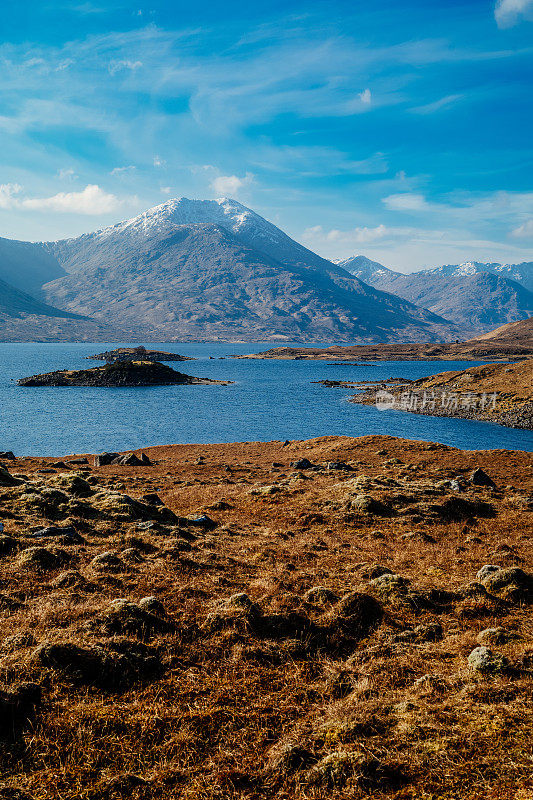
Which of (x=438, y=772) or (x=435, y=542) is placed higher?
(x=438, y=772)

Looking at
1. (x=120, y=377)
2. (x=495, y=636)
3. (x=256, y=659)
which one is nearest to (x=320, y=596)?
(x=256, y=659)

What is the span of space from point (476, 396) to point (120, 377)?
129337mm

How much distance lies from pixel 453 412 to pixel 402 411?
41.4 ft

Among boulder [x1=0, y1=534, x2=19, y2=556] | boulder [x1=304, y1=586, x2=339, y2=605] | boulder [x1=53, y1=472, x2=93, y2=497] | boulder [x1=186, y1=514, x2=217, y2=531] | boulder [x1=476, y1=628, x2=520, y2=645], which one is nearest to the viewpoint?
boulder [x1=476, y1=628, x2=520, y2=645]

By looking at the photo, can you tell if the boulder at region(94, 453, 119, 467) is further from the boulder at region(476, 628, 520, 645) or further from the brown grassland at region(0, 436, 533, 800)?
the boulder at region(476, 628, 520, 645)

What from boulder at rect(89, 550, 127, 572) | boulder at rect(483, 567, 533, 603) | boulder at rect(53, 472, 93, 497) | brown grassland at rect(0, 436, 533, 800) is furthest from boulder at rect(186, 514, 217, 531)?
boulder at rect(483, 567, 533, 603)

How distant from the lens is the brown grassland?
6859 millimetres

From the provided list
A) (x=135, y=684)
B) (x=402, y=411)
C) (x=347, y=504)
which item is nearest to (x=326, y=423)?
(x=402, y=411)

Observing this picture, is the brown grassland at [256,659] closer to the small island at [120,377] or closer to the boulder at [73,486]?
the boulder at [73,486]

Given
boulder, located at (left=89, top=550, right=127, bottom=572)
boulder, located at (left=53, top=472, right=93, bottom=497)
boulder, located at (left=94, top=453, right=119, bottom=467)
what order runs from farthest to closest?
boulder, located at (left=94, top=453, right=119, bottom=467)
boulder, located at (left=53, top=472, right=93, bottom=497)
boulder, located at (left=89, top=550, right=127, bottom=572)

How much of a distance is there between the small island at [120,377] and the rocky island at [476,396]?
2882 inches

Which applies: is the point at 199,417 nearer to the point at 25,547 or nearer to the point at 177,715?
the point at 25,547

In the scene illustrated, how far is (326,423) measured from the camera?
92.8m

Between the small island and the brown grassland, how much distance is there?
150 meters
